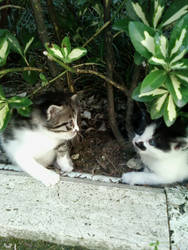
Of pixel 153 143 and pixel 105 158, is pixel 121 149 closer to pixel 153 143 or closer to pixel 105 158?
pixel 105 158

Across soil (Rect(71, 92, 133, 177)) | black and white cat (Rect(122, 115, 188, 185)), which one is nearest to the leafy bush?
black and white cat (Rect(122, 115, 188, 185))

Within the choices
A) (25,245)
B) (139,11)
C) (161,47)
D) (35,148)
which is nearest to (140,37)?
(161,47)

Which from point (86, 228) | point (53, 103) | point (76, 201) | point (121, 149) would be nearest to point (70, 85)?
point (53, 103)

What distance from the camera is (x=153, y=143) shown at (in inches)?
76.1

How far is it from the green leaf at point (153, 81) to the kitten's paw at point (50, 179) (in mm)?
991

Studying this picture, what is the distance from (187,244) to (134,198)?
0.39 m

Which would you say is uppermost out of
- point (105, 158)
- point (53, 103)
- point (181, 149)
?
point (53, 103)

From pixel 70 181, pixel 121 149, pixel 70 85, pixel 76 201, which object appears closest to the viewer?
pixel 76 201

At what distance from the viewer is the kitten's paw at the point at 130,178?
201cm

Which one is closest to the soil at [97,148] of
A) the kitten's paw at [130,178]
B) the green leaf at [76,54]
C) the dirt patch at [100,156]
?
the dirt patch at [100,156]

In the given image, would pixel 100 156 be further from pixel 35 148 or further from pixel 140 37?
pixel 140 37

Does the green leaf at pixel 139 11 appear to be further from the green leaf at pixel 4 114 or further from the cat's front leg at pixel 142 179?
the cat's front leg at pixel 142 179

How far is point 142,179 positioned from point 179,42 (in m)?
1.12

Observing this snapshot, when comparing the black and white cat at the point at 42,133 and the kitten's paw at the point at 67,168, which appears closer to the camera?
the black and white cat at the point at 42,133
